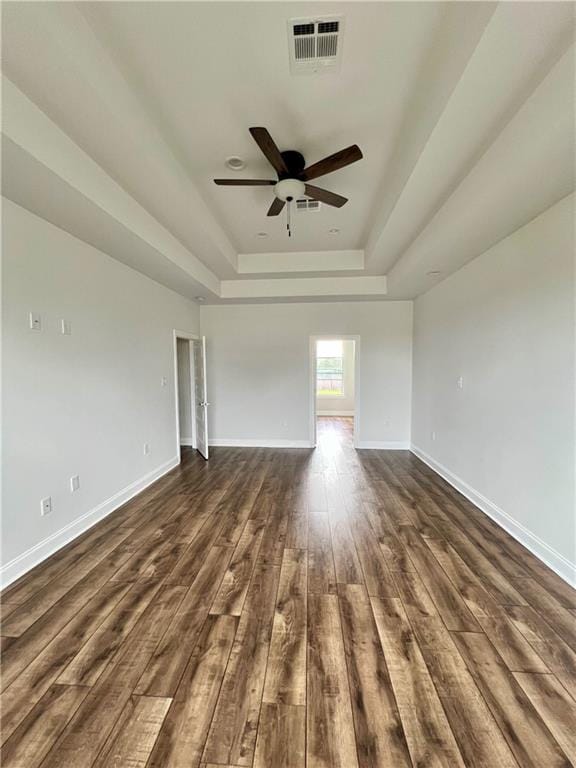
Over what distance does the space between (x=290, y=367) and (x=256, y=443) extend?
1.56 meters

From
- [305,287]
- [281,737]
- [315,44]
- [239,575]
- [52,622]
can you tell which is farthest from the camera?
[305,287]

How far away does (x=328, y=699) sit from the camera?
55.5 inches

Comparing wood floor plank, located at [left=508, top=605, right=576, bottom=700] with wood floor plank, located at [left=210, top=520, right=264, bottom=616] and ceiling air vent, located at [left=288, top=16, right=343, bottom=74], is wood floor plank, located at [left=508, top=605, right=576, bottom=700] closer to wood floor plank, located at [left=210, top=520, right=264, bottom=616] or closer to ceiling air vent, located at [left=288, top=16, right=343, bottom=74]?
wood floor plank, located at [left=210, top=520, right=264, bottom=616]

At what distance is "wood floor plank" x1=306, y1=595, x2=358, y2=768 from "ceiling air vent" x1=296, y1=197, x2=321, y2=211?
3410mm

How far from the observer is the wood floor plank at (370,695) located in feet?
3.99

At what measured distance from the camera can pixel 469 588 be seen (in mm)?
2121

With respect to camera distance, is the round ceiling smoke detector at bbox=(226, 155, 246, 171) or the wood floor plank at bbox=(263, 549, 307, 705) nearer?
the wood floor plank at bbox=(263, 549, 307, 705)

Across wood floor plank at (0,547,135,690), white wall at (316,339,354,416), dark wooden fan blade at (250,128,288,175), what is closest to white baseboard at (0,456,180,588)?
wood floor plank at (0,547,135,690)

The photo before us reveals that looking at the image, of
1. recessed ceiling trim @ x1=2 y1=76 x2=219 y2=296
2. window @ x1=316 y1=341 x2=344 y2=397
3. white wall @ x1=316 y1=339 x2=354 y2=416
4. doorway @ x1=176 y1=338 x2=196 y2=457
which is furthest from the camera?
window @ x1=316 y1=341 x2=344 y2=397

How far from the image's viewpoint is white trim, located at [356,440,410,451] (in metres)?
5.66

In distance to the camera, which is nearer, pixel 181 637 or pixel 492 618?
pixel 181 637

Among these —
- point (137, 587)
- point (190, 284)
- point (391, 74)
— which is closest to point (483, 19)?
point (391, 74)

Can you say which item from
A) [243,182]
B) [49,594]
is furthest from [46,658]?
[243,182]

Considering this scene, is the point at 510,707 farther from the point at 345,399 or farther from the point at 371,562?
the point at 345,399
